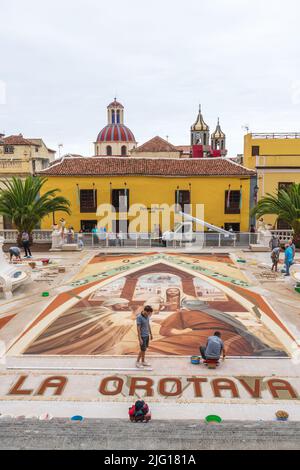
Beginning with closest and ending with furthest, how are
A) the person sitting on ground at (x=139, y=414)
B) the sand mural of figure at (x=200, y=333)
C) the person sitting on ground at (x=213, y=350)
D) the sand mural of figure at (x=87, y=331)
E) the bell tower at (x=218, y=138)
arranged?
the person sitting on ground at (x=139, y=414)
the person sitting on ground at (x=213, y=350)
the sand mural of figure at (x=200, y=333)
the sand mural of figure at (x=87, y=331)
the bell tower at (x=218, y=138)

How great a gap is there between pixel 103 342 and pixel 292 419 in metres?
5.43

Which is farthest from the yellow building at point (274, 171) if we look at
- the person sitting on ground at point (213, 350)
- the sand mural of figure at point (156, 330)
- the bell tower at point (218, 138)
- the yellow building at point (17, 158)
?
the bell tower at point (218, 138)

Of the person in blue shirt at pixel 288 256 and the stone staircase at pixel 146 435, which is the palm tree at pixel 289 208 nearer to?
the person in blue shirt at pixel 288 256

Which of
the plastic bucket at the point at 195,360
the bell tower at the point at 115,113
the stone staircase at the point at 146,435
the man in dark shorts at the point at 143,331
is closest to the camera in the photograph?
the stone staircase at the point at 146,435

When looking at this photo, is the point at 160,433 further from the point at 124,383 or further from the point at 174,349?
the point at 174,349

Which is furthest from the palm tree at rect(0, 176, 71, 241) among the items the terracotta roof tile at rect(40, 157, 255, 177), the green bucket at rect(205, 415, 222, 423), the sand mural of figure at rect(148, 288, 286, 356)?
the green bucket at rect(205, 415, 222, 423)

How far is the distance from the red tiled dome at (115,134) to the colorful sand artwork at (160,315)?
220ft

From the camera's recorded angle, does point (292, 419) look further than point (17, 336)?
No

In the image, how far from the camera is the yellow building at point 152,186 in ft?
114

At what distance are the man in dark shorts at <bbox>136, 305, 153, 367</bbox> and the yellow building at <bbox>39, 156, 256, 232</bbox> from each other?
2446cm

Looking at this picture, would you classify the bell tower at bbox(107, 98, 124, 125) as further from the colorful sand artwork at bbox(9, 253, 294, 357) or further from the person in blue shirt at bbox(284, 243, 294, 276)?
the person in blue shirt at bbox(284, 243, 294, 276)

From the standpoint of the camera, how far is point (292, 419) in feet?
26.6
